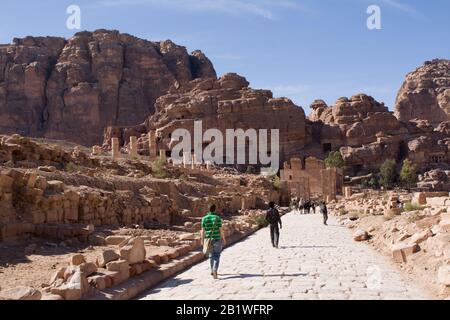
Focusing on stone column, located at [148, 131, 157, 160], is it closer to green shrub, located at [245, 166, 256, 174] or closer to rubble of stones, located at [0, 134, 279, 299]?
green shrub, located at [245, 166, 256, 174]

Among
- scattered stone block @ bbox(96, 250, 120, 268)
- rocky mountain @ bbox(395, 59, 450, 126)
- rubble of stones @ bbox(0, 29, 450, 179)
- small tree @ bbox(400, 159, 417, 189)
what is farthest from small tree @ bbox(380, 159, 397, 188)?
scattered stone block @ bbox(96, 250, 120, 268)

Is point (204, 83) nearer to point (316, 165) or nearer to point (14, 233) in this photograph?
point (316, 165)

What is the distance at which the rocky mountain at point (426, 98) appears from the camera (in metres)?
109

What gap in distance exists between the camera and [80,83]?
3602 inches

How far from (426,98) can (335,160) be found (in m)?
51.5

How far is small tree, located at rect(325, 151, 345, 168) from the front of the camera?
70.7 metres

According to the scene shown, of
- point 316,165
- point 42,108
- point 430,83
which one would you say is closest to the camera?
Answer: point 316,165

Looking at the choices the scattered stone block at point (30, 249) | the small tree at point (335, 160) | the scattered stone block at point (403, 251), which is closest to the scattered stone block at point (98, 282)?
the scattered stone block at point (30, 249)

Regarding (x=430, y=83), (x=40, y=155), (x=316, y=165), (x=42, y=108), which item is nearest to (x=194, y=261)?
(x=40, y=155)

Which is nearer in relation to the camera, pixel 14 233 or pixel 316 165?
pixel 14 233

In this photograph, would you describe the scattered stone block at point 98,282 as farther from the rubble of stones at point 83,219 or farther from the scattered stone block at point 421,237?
the scattered stone block at point 421,237

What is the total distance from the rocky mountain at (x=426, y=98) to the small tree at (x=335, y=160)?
142ft

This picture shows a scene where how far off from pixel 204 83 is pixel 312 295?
264 feet
